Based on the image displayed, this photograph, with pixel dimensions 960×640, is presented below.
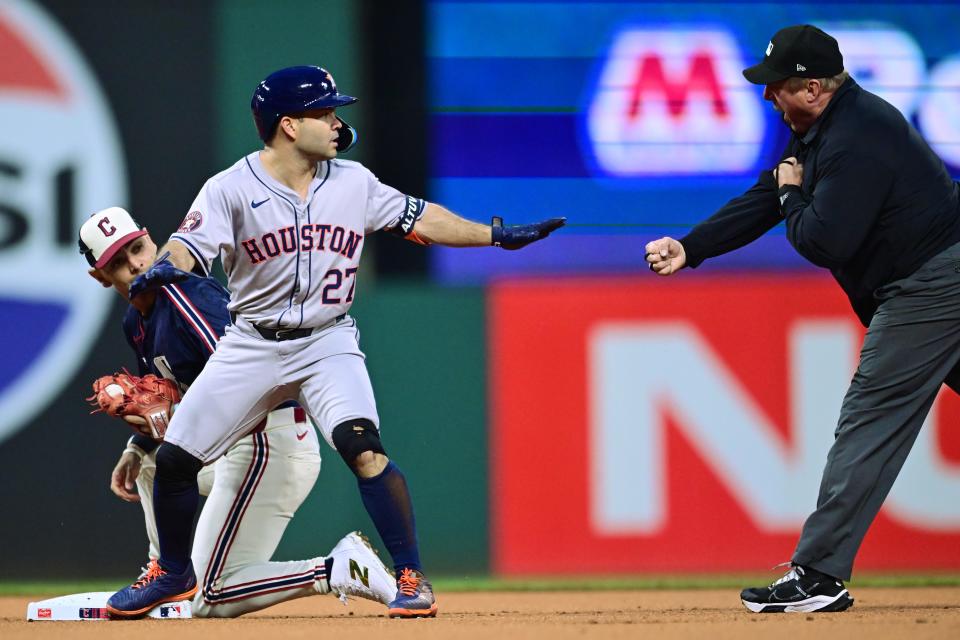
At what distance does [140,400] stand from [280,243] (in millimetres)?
768

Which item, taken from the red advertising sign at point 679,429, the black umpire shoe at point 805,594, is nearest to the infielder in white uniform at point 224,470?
the black umpire shoe at point 805,594

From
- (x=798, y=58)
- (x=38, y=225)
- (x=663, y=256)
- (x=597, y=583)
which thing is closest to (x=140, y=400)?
(x=663, y=256)

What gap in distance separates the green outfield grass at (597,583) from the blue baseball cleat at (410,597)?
7.20 feet

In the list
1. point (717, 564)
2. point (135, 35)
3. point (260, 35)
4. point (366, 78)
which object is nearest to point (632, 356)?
point (717, 564)

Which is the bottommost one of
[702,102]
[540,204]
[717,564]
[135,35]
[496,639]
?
[717,564]

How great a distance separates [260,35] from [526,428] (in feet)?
7.25

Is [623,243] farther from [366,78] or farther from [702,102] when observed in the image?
[366,78]

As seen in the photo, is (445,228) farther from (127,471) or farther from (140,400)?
(127,471)

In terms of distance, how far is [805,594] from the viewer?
4.61 meters

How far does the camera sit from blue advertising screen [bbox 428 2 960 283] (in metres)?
6.93

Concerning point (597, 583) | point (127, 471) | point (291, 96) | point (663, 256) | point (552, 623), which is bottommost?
point (597, 583)

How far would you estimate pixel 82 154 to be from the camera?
6848 millimetres

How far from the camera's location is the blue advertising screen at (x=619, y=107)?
6.93 metres

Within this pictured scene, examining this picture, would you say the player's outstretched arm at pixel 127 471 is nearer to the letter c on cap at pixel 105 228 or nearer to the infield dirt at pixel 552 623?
the infield dirt at pixel 552 623
